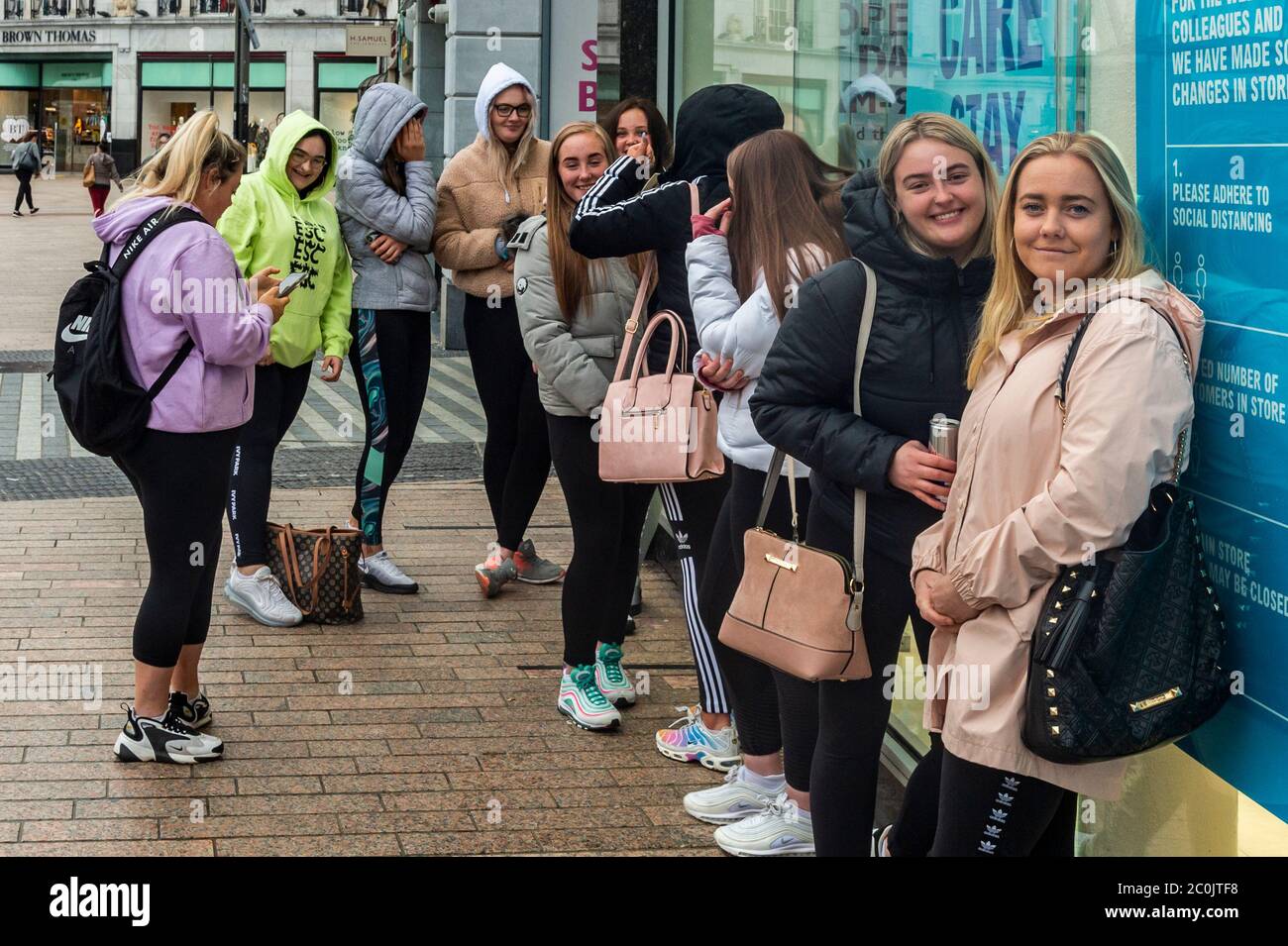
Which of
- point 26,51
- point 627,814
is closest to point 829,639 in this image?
point 627,814

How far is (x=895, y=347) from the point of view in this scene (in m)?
3.48

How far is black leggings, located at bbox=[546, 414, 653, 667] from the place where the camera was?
5.30 metres

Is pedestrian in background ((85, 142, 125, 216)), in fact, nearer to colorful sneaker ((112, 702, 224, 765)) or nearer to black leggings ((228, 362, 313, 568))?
black leggings ((228, 362, 313, 568))

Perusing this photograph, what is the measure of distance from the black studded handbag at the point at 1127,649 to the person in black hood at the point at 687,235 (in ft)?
5.37

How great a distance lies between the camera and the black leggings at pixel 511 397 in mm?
6723

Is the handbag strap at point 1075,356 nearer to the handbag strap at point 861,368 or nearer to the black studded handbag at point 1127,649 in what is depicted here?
the black studded handbag at point 1127,649

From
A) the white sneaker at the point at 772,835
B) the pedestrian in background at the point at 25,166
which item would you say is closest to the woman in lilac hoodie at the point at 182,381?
the white sneaker at the point at 772,835

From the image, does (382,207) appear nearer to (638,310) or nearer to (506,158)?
(506,158)

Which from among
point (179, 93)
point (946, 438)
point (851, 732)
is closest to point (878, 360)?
point (946, 438)

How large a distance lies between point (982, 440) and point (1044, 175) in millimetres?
500

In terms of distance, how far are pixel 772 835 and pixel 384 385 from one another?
3.15 m

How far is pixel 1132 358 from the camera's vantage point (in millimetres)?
2793

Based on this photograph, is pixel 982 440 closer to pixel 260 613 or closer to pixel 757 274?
pixel 757 274

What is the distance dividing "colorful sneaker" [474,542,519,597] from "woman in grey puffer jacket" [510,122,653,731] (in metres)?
1.47
